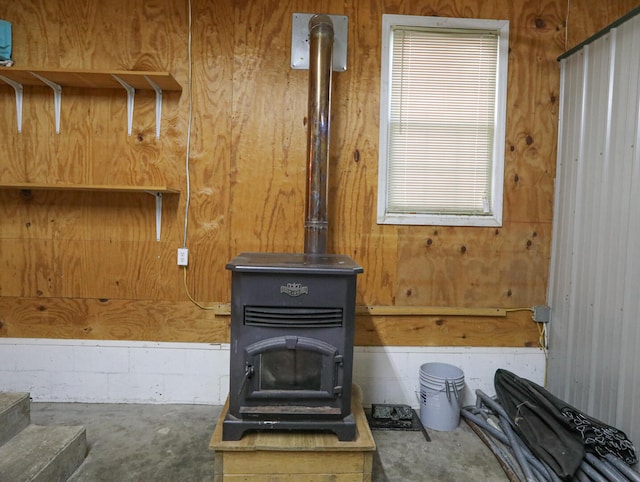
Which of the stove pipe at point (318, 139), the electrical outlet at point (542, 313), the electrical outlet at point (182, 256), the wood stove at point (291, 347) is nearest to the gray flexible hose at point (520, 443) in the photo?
the electrical outlet at point (542, 313)

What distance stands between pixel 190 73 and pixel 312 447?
222cm

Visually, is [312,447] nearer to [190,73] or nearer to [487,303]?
[487,303]

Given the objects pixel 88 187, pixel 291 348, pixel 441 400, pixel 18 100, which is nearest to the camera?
pixel 291 348

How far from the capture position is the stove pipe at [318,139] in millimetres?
2119

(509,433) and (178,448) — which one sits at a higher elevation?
(509,433)

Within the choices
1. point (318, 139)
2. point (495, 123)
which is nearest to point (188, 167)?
point (318, 139)

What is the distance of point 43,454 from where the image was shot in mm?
1699

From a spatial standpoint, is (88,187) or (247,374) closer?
(247,374)

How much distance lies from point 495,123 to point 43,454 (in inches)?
119

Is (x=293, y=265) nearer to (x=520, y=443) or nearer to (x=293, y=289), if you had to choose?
(x=293, y=289)

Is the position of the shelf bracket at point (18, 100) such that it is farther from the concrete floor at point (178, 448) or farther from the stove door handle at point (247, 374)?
the stove door handle at point (247, 374)

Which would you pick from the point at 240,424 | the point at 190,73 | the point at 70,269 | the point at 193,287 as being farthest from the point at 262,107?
the point at 240,424

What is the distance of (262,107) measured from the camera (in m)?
2.40

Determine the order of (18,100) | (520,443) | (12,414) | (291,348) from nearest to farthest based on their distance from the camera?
(291,348)
(12,414)
(520,443)
(18,100)
